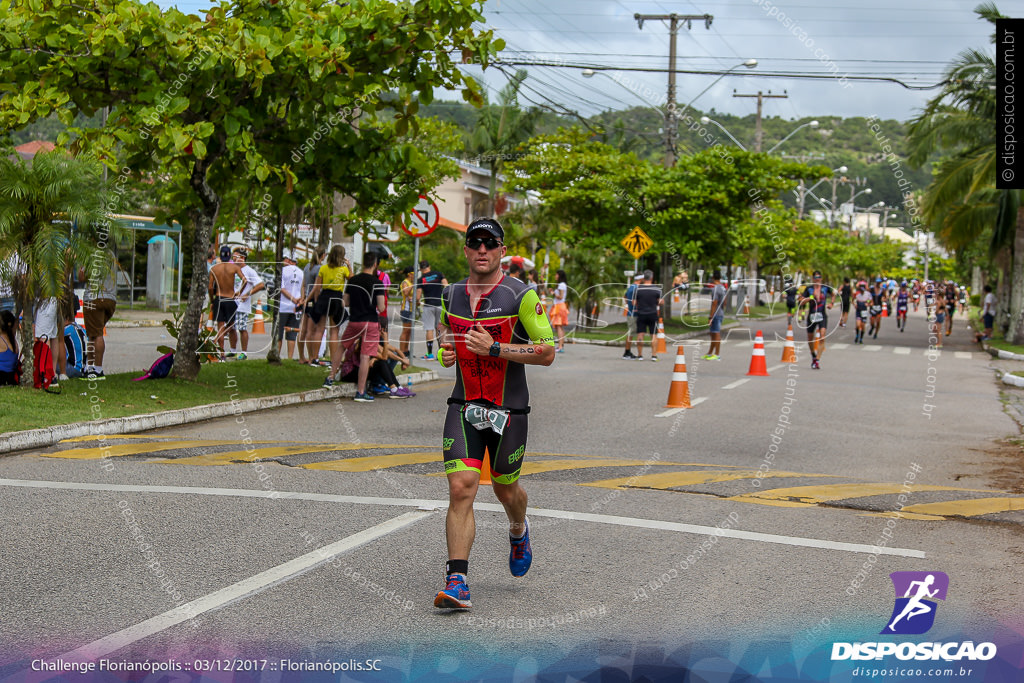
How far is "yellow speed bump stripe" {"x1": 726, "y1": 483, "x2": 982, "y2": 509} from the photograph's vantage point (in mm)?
8688

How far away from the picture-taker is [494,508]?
8039mm

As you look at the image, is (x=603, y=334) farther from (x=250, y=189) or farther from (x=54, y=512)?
(x=54, y=512)

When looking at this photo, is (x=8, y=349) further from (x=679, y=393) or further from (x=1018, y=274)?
(x=1018, y=274)

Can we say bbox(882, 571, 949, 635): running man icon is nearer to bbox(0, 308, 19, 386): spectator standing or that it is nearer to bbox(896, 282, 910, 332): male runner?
bbox(0, 308, 19, 386): spectator standing

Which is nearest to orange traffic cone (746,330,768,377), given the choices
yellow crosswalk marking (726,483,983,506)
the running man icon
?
yellow crosswalk marking (726,483,983,506)

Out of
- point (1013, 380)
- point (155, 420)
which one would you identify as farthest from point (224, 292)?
point (1013, 380)

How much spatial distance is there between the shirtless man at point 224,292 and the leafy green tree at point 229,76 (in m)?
4.44

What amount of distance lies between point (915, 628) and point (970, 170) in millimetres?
32058

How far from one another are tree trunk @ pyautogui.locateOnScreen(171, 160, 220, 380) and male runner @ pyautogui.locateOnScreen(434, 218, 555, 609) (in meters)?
9.27

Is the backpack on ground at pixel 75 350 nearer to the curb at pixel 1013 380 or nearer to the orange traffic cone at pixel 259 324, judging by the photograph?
the orange traffic cone at pixel 259 324

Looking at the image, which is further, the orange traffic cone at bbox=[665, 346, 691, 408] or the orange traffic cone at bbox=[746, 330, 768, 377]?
the orange traffic cone at bbox=[746, 330, 768, 377]

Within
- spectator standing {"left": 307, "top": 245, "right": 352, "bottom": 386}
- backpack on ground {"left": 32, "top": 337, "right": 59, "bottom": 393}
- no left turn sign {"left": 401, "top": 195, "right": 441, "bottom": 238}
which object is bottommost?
backpack on ground {"left": 32, "top": 337, "right": 59, "bottom": 393}

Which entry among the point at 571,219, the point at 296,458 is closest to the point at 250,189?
the point at 296,458

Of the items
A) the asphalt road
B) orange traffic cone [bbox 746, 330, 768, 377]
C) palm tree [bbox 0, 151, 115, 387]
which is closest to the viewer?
the asphalt road
